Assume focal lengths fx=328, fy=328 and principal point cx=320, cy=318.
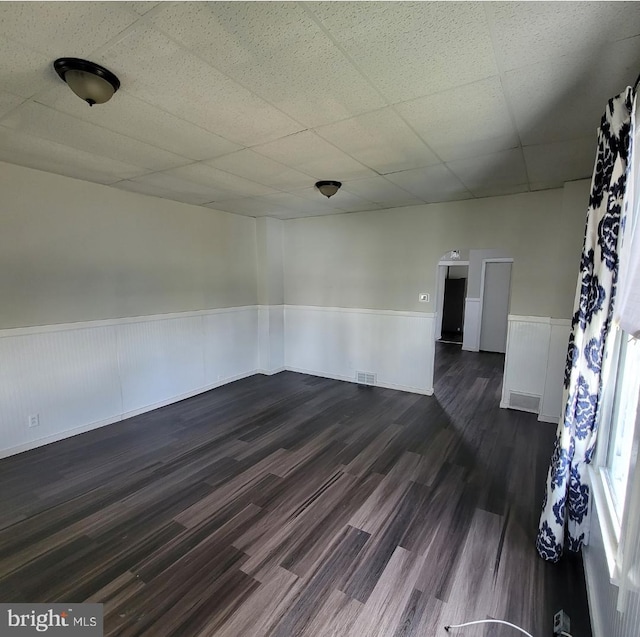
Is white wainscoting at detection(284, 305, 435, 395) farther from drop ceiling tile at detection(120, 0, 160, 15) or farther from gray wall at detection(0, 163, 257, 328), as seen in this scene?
drop ceiling tile at detection(120, 0, 160, 15)

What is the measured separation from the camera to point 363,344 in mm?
4906

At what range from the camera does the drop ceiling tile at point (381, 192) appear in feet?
10.8

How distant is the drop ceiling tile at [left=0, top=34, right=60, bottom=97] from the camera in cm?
137

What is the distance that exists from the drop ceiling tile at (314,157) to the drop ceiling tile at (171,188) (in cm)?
117

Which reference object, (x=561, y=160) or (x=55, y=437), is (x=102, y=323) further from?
(x=561, y=160)

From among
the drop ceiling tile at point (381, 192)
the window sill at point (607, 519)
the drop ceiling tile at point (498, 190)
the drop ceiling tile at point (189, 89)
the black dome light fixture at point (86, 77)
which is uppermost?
the drop ceiling tile at point (498, 190)

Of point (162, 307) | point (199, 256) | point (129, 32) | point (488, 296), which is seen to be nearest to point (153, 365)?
point (162, 307)

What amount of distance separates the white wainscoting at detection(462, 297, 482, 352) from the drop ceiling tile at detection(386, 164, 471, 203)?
3.64 m

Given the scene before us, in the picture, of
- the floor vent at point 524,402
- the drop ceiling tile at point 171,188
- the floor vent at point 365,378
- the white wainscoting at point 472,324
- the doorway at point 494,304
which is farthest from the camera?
the white wainscoting at point 472,324

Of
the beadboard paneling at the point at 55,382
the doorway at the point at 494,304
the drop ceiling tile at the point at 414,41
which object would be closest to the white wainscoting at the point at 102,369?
the beadboard paneling at the point at 55,382

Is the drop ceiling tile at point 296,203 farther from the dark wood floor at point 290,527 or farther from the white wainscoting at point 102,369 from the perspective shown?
the dark wood floor at point 290,527

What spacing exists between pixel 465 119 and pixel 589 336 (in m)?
1.40

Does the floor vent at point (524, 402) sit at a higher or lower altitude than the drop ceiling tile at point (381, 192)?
lower

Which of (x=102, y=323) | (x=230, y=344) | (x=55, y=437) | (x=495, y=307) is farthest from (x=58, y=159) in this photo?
(x=495, y=307)
